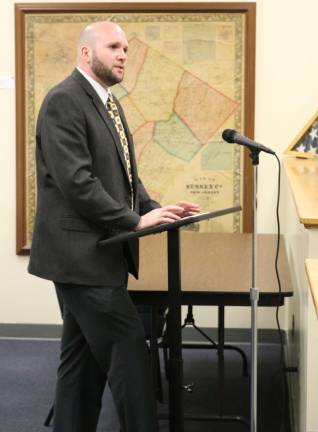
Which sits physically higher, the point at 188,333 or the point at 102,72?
the point at 102,72

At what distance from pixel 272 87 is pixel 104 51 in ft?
6.43

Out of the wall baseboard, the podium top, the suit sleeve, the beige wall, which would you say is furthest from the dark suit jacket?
the wall baseboard

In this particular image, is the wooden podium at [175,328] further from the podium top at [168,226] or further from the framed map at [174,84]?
the framed map at [174,84]

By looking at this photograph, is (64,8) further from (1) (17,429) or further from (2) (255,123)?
(1) (17,429)

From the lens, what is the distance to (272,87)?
399cm

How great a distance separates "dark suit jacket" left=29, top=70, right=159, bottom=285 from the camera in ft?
6.87

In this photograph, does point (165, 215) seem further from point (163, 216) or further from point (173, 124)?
point (173, 124)

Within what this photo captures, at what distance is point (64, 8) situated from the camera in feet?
13.1

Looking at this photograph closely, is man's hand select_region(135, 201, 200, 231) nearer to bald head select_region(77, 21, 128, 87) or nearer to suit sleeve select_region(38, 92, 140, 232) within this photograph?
suit sleeve select_region(38, 92, 140, 232)

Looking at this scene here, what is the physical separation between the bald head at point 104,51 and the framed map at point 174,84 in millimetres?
1785

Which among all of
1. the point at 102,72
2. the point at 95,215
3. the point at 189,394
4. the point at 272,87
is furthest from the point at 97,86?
the point at 272,87

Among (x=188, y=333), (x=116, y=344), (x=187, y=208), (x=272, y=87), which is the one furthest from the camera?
(x=188, y=333)

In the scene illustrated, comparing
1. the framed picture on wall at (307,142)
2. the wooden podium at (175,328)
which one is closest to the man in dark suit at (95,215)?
the wooden podium at (175,328)

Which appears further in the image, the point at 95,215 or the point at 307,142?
the point at 307,142
